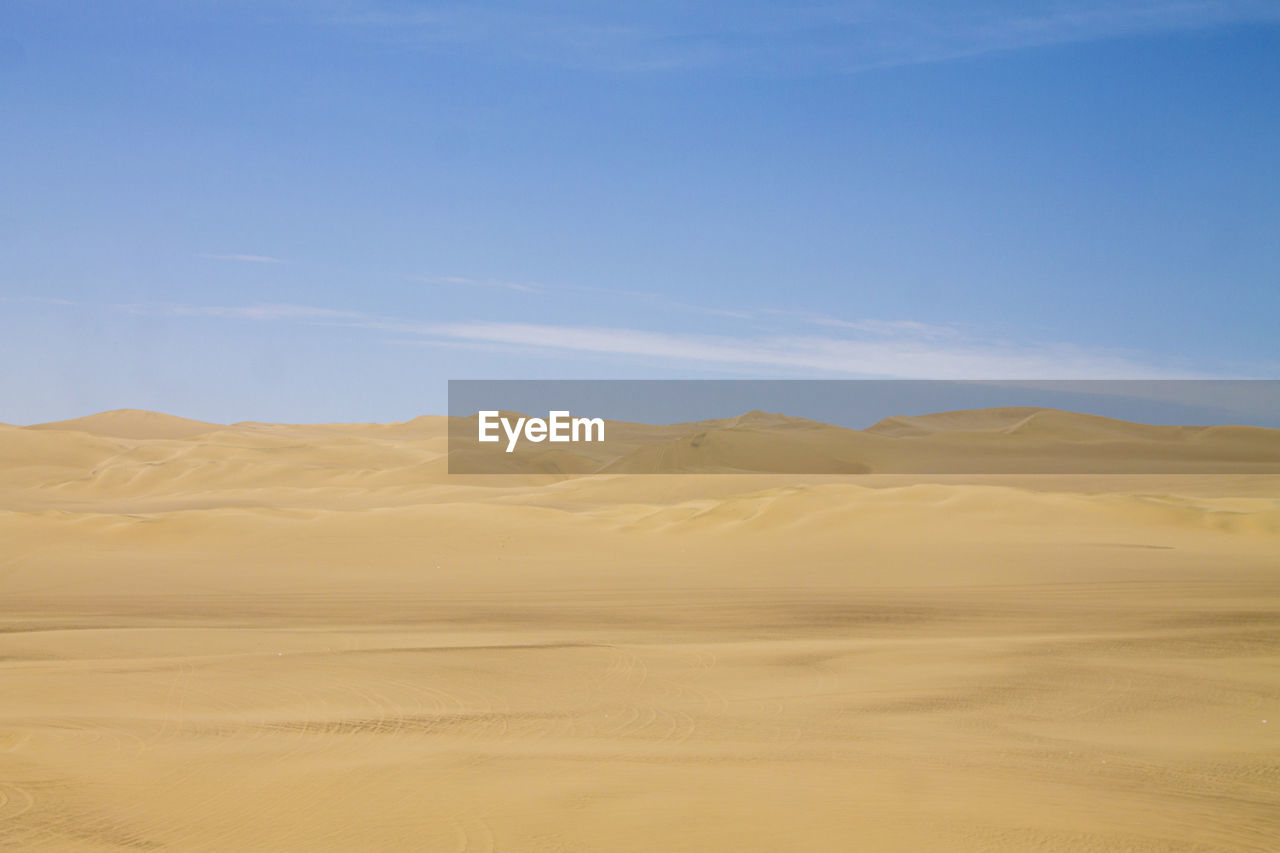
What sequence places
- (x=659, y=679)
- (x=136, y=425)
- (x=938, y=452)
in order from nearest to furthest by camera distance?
(x=659, y=679), (x=938, y=452), (x=136, y=425)

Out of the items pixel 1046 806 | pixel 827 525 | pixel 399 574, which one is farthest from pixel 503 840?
pixel 827 525

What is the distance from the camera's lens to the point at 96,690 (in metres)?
7.60

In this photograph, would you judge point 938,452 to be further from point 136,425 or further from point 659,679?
point 136,425

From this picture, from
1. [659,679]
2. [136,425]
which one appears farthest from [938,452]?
[136,425]

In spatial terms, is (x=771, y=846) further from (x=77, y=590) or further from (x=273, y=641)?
(x=77, y=590)

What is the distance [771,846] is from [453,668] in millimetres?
4555

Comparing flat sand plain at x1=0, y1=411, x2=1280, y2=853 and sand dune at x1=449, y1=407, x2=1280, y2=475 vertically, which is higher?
sand dune at x1=449, y1=407, x2=1280, y2=475

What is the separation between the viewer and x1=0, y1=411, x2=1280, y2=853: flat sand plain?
4.74 m

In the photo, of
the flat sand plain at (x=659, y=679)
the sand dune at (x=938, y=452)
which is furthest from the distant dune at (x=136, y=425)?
the flat sand plain at (x=659, y=679)

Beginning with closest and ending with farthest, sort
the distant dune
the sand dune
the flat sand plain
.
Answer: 1. the flat sand plain
2. the sand dune
3. the distant dune

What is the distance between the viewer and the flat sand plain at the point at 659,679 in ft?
15.6

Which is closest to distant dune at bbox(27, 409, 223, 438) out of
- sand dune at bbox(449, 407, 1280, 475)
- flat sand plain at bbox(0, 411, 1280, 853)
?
sand dune at bbox(449, 407, 1280, 475)

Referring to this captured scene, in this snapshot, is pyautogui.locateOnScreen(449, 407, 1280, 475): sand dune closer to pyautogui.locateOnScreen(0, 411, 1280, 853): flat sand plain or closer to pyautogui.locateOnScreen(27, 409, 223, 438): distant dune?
pyautogui.locateOnScreen(0, 411, 1280, 853): flat sand plain

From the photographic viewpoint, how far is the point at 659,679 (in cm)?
805
